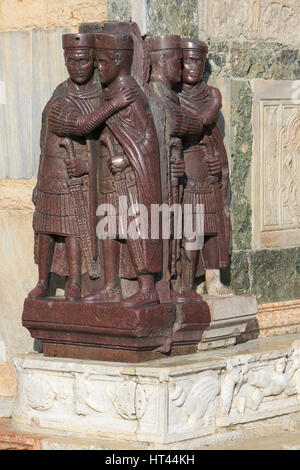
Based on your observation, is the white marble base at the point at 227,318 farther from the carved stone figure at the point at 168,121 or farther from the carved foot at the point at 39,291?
the carved foot at the point at 39,291

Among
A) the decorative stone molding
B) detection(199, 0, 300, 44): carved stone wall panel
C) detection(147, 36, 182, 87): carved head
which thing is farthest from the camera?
the decorative stone molding

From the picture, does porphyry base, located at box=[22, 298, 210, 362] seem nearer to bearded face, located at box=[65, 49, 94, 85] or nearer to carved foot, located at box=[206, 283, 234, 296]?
carved foot, located at box=[206, 283, 234, 296]

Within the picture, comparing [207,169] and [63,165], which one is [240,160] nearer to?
[207,169]

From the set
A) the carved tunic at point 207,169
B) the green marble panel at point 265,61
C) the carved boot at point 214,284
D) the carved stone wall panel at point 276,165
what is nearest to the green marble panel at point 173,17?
the carved tunic at point 207,169

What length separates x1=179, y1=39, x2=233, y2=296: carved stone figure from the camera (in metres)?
8.97

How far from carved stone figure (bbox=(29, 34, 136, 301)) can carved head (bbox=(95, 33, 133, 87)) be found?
6 centimetres

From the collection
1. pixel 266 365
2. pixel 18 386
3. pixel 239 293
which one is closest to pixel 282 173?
pixel 239 293

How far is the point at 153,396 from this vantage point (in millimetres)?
8352

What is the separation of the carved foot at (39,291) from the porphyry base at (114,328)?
4 centimetres

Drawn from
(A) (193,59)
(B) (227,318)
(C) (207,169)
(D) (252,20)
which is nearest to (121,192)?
(C) (207,169)

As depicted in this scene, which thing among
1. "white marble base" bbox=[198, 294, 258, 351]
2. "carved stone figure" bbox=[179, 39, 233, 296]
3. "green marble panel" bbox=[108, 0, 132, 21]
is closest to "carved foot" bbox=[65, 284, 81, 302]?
"carved stone figure" bbox=[179, 39, 233, 296]

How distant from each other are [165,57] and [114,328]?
1563mm

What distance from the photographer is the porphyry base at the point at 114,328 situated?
856 cm

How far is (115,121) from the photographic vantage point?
8602 millimetres
